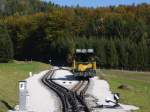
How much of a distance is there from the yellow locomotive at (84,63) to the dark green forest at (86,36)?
55353mm

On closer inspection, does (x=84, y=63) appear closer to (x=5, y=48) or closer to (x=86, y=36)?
(x=5, y=48)

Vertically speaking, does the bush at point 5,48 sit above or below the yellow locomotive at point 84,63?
below

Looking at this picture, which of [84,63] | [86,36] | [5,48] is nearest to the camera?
[84,63]

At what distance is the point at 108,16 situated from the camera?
172000mm

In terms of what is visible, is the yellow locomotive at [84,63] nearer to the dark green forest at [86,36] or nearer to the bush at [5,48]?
the bush at [5,48]

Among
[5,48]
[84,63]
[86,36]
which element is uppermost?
[84,63]

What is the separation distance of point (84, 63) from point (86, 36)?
103 metres

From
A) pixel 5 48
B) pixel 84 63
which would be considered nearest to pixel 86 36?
pixel 5 48

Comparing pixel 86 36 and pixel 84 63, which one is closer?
pixel 84 63

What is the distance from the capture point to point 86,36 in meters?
159

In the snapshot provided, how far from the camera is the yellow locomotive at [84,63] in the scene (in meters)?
55.3

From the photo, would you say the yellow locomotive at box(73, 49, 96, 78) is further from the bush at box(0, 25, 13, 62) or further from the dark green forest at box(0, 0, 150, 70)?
the dark green forest at box(0, 0, 150, 70)

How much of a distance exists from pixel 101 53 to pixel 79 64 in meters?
72.3

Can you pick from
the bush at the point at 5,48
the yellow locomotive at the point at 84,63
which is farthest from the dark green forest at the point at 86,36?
the yellow locomotive at the point at 84,63
